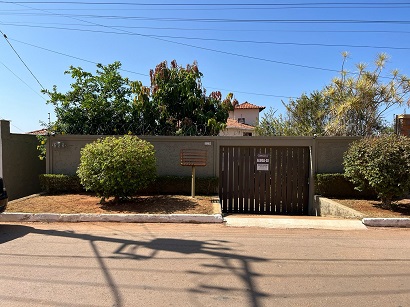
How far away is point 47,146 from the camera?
37.8 feet

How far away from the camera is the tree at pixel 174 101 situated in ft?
46.9

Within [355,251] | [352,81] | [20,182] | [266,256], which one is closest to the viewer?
[266,256]

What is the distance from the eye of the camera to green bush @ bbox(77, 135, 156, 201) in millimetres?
8469

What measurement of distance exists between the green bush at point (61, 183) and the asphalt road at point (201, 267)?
4076mm

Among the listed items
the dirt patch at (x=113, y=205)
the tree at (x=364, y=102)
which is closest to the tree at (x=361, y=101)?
the tree at (x=364, y=102)

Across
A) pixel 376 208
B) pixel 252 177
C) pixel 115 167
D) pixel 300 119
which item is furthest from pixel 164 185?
pixel 300 119

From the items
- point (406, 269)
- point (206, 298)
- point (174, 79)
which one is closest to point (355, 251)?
point (406, 269)

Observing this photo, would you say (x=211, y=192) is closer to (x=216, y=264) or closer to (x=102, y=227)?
(x=102, y=227)

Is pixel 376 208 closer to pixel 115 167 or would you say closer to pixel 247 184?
pixel 247 184

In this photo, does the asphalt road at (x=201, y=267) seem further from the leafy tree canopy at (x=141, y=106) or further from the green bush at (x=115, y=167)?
the leafy tree canopy at (x=141, y=106)

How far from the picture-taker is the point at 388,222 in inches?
293

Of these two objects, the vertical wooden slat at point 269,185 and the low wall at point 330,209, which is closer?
the low wall at point 330,209

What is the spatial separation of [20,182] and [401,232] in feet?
37.7

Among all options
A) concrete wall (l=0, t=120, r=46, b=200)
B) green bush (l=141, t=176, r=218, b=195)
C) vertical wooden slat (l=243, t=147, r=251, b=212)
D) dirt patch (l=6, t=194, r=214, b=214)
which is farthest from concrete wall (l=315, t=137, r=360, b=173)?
concrete wall (l=0, t=120, r=46, b=200)
